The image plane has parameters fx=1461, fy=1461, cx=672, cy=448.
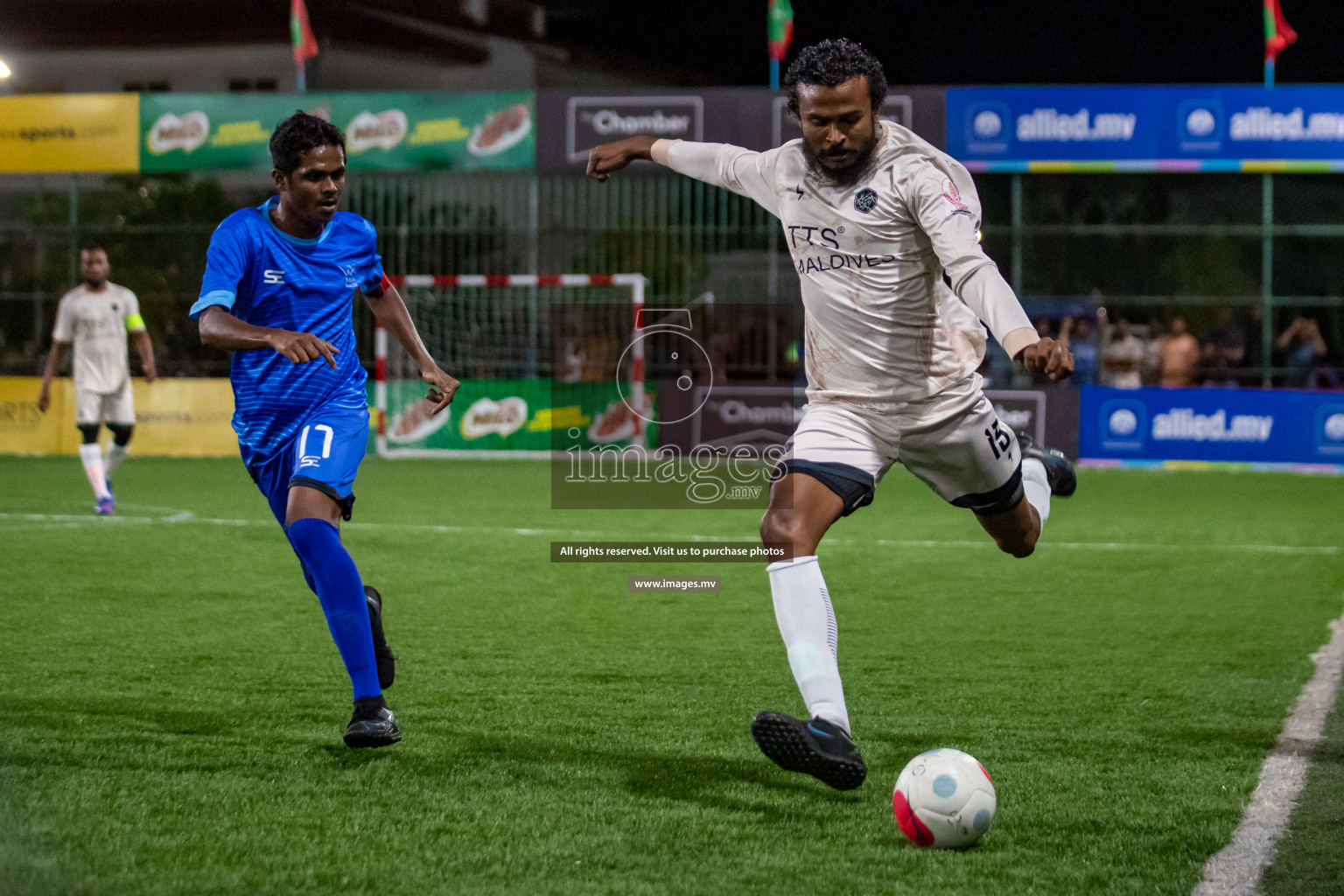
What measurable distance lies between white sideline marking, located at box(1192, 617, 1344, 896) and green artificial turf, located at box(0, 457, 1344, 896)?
62 millimetres

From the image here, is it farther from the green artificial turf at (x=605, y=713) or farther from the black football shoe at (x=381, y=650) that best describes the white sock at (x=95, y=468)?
the black football shoe at (x=381, y=650)

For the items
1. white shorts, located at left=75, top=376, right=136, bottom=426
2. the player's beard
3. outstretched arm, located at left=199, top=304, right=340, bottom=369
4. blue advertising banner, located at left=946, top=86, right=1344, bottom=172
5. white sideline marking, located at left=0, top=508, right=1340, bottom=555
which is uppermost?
blue advertising banner, located at left=946, top=86, right=1344, bottom=172

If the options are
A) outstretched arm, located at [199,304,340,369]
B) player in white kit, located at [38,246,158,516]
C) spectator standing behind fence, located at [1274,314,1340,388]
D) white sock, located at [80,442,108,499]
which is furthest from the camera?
spectator standing behind fence, located at [1274,314,1340,388]

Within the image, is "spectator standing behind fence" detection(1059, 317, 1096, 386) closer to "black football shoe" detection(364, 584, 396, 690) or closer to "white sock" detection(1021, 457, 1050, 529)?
"white sock" detection(1021, 457, 1050, 529)

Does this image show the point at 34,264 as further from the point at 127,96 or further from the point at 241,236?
the point at 241,236

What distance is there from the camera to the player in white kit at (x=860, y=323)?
410 centimetres

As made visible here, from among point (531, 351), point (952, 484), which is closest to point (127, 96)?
point (531, 351)

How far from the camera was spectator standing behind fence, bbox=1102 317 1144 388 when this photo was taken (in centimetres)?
1873

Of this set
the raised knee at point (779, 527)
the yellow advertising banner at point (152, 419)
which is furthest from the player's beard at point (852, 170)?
the yellow advertising banner at point (152, 419)

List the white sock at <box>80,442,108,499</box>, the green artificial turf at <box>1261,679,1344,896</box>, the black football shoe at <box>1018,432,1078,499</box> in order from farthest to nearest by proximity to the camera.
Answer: the white sock at <box>80,442,108,499</box>
the black football shoe at <box>1018,432,1078,499</box>
the green artificial turf at <box>1261,679,1344,896</box>

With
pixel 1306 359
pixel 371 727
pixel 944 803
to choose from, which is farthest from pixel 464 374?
pixel 944 803

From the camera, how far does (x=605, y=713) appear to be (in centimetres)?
519

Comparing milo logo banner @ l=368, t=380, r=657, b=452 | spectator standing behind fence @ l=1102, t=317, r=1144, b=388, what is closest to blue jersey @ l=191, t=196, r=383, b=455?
milo logo banner @ l=368, t=380, r=657, b=452

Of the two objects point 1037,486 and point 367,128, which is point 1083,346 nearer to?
Answer: point 367,128
